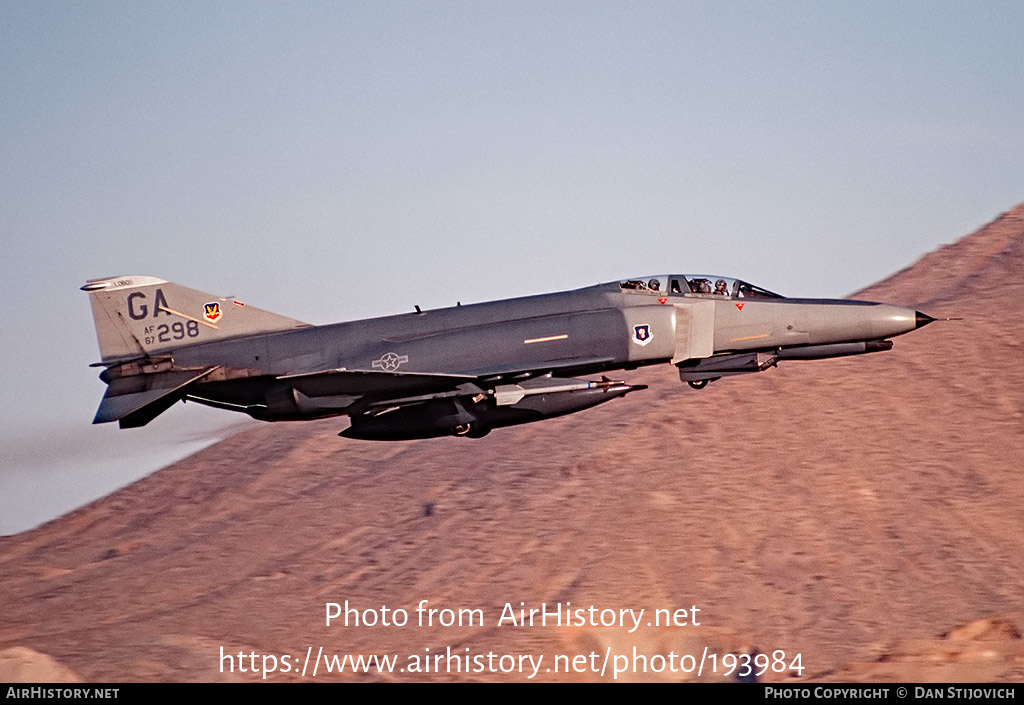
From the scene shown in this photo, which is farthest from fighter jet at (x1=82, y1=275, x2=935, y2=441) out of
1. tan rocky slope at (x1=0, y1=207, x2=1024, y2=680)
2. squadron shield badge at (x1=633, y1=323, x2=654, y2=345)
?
tan rocky slope at (x1=0, y1=207, x2=1024, y2=680)

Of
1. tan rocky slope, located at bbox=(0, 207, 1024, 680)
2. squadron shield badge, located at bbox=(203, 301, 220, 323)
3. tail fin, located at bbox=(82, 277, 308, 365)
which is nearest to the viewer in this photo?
tail fin, located at bbox=(82, 277, 308, 365)

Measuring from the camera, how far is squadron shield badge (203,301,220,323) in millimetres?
31406

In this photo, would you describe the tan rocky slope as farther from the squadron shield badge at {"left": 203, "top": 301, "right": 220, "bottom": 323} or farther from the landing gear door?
the landing gear door

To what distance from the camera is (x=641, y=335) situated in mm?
29500

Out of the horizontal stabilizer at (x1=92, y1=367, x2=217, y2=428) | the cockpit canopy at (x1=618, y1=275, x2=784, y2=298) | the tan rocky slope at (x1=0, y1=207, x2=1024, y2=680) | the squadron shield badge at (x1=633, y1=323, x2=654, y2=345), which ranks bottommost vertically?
the tan rocky slope at (x1=0, y1=207, x2=1024, y2=680)

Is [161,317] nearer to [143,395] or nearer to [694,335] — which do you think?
[143,395]

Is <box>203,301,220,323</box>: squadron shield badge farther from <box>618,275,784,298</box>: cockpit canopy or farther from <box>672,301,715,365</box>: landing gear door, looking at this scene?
<box>672,301,715,365</box>: landing gear door

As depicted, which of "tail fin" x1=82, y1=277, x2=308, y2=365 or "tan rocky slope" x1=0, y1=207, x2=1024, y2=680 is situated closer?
"tail fin" x1=82, y1=277, x2=308, y2=365

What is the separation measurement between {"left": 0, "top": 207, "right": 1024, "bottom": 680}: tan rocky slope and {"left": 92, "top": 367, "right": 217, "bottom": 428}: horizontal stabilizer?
16.4 m

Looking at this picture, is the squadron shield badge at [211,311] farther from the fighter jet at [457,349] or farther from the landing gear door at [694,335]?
the landing gear door at [694,335]

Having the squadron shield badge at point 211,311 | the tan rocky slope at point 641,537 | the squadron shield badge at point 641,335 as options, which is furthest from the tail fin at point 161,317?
the tan rocky slope at point 641,537

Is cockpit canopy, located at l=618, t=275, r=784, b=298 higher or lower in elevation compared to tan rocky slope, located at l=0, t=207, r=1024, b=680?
higher

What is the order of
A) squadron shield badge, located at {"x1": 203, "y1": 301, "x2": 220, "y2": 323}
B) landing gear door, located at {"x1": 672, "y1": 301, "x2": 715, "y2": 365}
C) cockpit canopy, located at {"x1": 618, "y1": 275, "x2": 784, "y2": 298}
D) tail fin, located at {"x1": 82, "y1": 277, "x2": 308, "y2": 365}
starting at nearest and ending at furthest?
1. landing gear door, located at {"x1": 672, "y1": 301, "x2": 715, "y2": 365}
2. cockpit canopy, located at {"x1": 618, "y1": 275, "x2": 784, "y2": 298}
3. tail fin, located at {"x1": 82, "y1": 277, "x2": 308, "y2": 365}
4. squadron shield badge, located at {"x1": 203, "y1": 301, "x2": 220, "y2": 323}
